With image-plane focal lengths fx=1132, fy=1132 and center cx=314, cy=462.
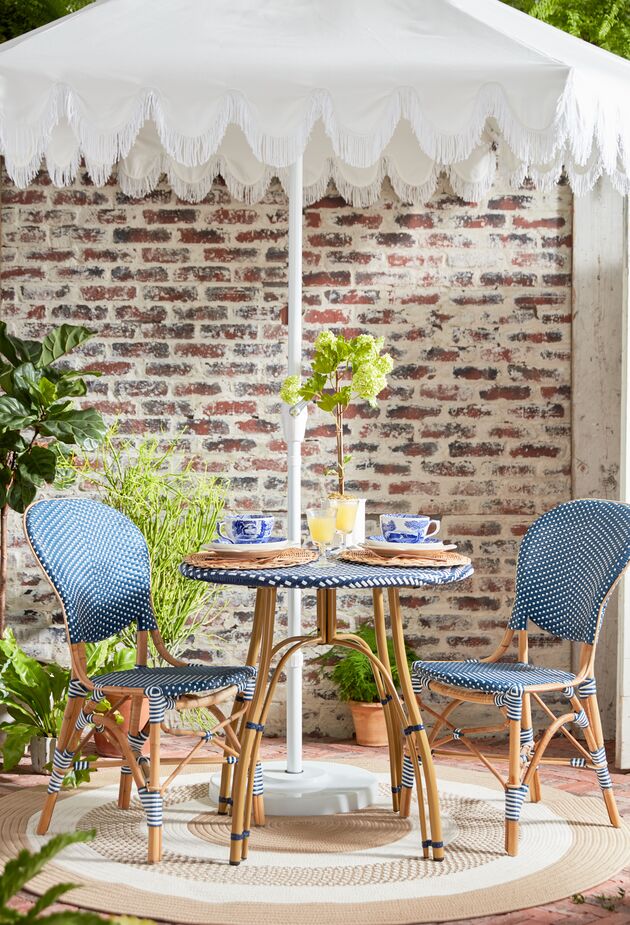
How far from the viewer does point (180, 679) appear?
3.07 meters

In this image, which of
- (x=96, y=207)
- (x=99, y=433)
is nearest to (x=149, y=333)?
(x=96, y=207)

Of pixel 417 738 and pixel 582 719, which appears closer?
pixel 417 738

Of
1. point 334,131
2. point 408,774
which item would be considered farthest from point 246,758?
Answer: point 334,131

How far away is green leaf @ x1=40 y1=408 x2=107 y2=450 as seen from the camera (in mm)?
3846

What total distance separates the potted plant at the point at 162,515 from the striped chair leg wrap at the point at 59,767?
0.83 meters

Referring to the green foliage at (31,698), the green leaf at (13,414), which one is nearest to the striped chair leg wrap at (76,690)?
the green foliage at (31,698)

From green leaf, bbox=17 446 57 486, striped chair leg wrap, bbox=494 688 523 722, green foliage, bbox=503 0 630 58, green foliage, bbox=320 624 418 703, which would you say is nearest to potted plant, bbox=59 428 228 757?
green leaf, bbox=17 446 57 486

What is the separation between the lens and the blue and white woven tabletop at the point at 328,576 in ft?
9.27

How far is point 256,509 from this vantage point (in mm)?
4668

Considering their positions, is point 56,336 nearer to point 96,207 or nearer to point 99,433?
point 99,433

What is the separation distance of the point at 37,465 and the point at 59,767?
1128 mm

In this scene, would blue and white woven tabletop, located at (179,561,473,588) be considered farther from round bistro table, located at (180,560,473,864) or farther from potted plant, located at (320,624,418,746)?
potted plant, located at (320,624,418,746)

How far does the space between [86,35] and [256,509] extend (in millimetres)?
2119

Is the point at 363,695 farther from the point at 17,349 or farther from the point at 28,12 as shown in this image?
the point at 28,12
